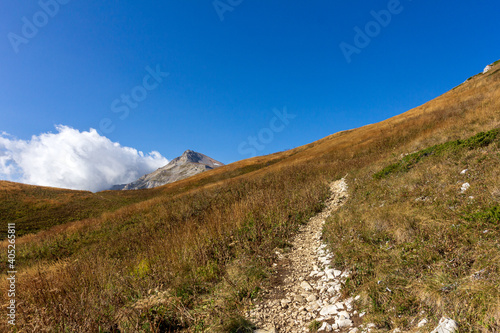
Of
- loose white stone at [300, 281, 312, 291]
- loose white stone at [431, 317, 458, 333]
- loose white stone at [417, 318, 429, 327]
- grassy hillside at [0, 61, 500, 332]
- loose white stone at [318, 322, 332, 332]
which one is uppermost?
grassy hillside at [0, 61, 500, 332]

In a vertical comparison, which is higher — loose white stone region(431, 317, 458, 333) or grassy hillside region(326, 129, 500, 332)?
grassy hillside region(326, 129, 500, 332)

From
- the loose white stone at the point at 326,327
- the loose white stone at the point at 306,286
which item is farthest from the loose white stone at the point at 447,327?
the loose white stone at the point at 306,286

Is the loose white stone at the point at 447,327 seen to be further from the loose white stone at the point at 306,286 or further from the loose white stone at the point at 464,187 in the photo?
the loose white stone at the point at 464,187

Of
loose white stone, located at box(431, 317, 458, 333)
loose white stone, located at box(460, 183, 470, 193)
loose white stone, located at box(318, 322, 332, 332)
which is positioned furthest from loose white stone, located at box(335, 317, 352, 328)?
loose white stone, located at box(460, 183, 470, 193)

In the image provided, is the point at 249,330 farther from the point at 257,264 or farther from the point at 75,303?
the point at 75,303

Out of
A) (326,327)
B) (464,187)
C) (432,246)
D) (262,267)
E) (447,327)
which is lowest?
(326,327)

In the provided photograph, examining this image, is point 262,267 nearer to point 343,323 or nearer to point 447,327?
point 343,323

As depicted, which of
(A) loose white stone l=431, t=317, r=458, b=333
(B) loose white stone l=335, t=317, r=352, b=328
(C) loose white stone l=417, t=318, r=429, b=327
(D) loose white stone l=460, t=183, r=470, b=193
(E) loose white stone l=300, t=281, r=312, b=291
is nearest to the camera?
(A) loose white stone l=431, t=317, r=458, b=333

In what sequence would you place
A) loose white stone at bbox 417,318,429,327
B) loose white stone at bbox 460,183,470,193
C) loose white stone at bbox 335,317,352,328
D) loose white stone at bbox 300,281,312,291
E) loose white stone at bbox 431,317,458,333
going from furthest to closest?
loose white stone at bbox 460,183,470,193 < loose white stone at bbox 300,281,312,291 < loose white stone at bbox 335,317,352,328 < loose white stone at bbox 417,318,429,327 < loose white stone at bbox 431,317,458,333

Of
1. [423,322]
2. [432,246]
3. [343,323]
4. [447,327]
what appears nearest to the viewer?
[447,327]

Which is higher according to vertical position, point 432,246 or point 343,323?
point 432,246

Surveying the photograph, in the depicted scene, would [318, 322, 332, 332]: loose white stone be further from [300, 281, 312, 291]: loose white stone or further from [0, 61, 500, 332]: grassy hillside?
[300, 281, 312, 291]: loose white stone

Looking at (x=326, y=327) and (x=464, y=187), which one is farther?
(x=464, y=187)

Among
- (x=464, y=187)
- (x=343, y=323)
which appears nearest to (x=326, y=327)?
(x=343, y=323)
